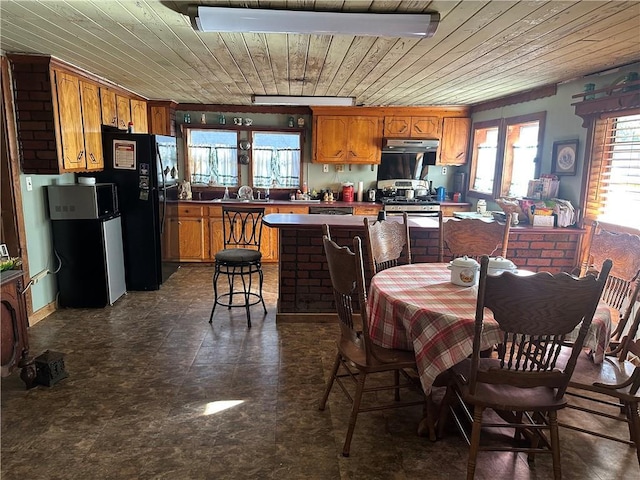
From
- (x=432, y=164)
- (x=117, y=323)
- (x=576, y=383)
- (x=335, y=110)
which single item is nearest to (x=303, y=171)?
(x=335, y=110)

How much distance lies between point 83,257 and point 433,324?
335cm

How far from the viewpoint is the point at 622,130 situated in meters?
3.19

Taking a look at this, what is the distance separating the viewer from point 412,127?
584 centimetres

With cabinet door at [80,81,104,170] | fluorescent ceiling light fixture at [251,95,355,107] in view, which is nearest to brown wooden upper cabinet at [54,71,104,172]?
cabinet door at [80,81,104,170]

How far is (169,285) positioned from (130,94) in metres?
2.28

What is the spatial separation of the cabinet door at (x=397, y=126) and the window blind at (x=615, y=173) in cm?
275

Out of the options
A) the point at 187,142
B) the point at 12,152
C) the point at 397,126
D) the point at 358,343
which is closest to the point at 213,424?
the point at 358,343

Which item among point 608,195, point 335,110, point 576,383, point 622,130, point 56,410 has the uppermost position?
point 335,110

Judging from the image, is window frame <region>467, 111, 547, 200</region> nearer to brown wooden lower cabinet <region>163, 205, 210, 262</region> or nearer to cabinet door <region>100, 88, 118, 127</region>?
brown wooden lower cabinet <region>163, 205, 210, 262</region>

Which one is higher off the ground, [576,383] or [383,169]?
[383,169]

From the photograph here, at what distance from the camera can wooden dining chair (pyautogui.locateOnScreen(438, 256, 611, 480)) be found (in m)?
1.53

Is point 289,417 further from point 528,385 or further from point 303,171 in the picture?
point 303,171

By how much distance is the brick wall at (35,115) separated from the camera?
3.20m

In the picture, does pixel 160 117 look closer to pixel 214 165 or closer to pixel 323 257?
pixel 214 165
